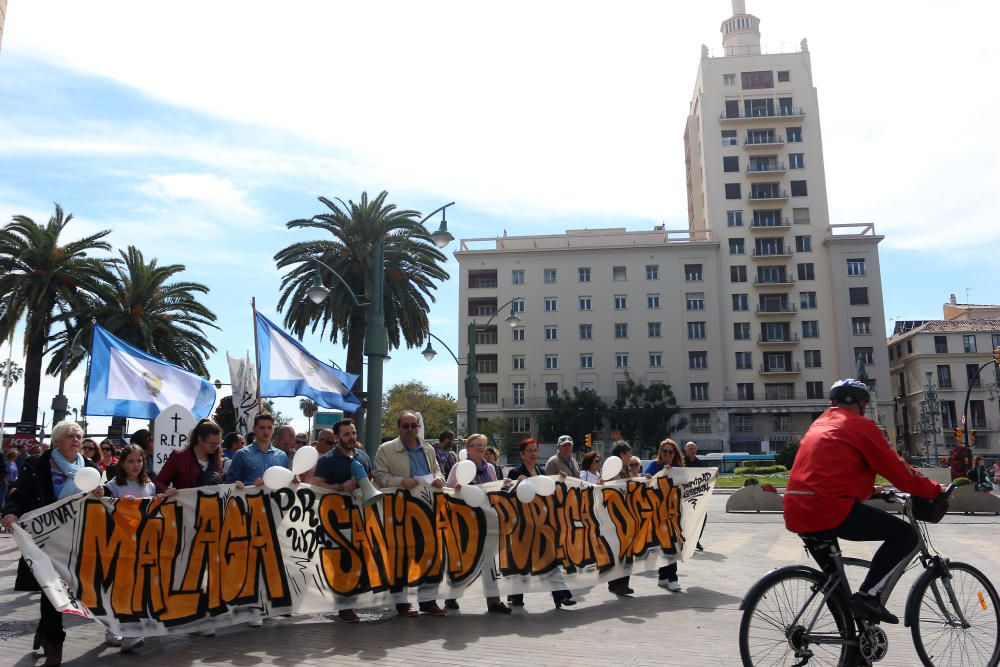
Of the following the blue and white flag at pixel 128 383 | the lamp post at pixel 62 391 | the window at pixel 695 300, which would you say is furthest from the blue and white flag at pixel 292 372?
the window at pixel 695 300

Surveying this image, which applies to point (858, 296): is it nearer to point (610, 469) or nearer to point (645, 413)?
point (645, 413)

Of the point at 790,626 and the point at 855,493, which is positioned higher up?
the point at 855,493

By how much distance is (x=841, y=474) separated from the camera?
4578 millimetres

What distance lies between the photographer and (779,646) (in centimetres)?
446

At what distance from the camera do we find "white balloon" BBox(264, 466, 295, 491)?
21.4 ft

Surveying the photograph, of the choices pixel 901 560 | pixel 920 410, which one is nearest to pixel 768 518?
pixel 901 560

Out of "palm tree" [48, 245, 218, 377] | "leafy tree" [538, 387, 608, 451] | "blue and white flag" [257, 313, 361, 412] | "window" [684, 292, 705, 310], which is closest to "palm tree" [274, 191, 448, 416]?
"palm tree" [48, 245, 218, 377]

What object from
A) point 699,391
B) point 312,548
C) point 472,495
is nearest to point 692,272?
point 699,391

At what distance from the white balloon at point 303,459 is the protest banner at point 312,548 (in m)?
0.22

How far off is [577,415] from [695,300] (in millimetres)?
15901

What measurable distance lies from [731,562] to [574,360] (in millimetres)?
60143

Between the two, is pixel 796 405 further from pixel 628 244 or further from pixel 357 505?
pixel 357 505

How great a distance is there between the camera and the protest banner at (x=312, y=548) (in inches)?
235

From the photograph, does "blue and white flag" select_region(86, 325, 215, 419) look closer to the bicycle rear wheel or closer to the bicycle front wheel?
the bicycle rear wheel
